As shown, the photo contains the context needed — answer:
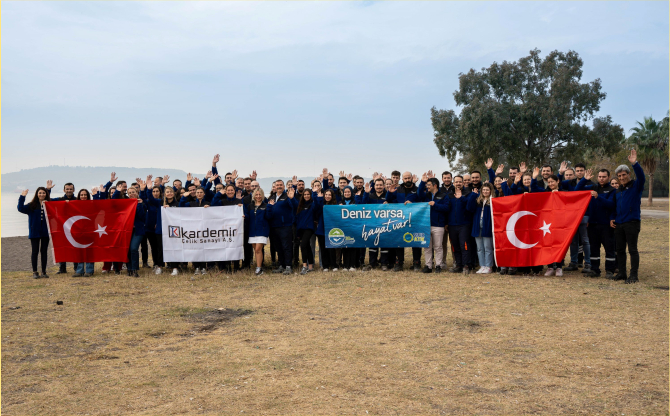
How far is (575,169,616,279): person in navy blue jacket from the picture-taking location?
10086 mm

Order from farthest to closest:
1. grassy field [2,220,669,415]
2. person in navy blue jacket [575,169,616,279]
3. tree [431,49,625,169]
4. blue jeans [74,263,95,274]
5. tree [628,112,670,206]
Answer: tree [628,112,670,206], tree [431,49,625,169], blue jeans [74,263,95,274], person in navy blue jacket [575,169,616,279], grassy field [2,220,669,415]

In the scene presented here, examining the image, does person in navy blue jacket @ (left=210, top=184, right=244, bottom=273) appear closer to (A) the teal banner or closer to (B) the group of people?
(B) the group of people

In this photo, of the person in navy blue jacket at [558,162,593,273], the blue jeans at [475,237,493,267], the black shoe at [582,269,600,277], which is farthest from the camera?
the blue jeans at [475,237,493,267]

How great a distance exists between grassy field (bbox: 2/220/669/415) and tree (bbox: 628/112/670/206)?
1669 inches

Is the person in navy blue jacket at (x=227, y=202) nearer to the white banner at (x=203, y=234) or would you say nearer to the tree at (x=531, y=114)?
the white banner at (x=203, y=234)

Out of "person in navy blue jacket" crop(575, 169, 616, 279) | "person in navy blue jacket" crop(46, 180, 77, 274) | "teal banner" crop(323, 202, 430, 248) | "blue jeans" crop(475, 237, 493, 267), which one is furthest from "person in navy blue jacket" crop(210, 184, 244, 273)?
"person in navy blue jacket" crop(575, 169, 616, 279)

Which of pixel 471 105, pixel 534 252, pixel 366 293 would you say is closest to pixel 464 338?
pixel 366 293

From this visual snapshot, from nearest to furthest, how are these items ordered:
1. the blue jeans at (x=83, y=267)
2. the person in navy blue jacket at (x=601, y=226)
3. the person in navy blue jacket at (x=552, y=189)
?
the person in navy blue jacket at (x=601, y=226) < the person in navy blue jacket at (x=552, y=189) < the blue jeans at (x=83, y=267)

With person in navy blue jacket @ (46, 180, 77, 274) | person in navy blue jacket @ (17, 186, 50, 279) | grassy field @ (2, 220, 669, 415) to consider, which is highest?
person in navy blue jacket @ (46, 180, 77, 274)

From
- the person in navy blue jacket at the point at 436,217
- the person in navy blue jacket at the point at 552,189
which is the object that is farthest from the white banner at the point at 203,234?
the person in navy blue jacket at the point at 552,189

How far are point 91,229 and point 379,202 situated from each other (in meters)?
7.24

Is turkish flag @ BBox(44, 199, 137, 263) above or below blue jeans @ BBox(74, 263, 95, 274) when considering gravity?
above

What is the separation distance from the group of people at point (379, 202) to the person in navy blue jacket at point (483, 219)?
0.02 metres

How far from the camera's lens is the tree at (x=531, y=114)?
3086cm
